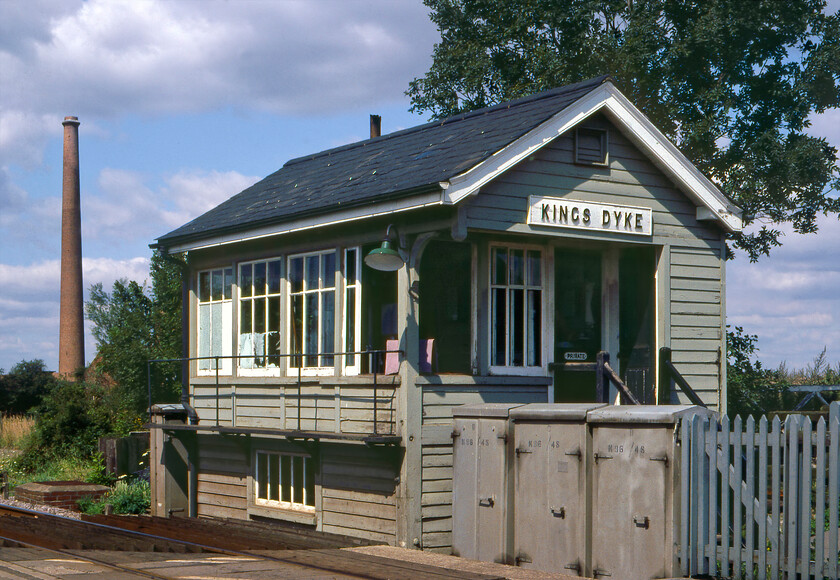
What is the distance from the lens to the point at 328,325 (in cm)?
1455

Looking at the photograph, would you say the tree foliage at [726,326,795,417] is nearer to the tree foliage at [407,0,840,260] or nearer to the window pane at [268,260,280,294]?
the tree foliage at [407,0,840,260]

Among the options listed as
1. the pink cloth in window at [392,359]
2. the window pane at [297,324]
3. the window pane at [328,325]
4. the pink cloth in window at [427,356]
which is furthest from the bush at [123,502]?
the pink cloth in window at [427,356]

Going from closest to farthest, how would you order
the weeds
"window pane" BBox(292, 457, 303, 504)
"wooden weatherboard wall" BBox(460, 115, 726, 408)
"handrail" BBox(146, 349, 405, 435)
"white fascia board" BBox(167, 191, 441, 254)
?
"white fascia board" BBox(167, 191, 441, 254), "handrail" BBox(146, 349, 405, 435), "wooden weatherboard wall" BBox(460, 115, 726, 408), "window pane" BBox(292, 457, 303, 504), the weeds

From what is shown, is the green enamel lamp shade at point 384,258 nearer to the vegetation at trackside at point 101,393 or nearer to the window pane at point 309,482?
the window pane at point 309,482

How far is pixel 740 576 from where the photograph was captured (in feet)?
30.9

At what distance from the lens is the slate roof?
43.2 feet

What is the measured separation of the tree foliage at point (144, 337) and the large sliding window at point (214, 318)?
57.5 ft

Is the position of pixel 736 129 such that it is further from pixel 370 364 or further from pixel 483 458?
pixel 483 458

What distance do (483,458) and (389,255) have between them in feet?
8.62

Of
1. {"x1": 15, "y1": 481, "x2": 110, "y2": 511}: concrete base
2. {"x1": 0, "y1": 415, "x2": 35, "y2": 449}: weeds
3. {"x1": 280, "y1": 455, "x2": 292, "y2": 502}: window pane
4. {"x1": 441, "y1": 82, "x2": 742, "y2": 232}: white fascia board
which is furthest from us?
{"x1": 0, "y1": 415, "x2": 35, "y2": 449}: weeds

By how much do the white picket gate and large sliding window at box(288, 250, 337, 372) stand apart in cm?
580

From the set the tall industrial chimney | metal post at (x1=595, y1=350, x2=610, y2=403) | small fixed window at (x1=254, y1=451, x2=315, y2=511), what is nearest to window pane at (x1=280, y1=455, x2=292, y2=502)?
small fixed window at (x1=254, y1=451, x2=315, y2=511)

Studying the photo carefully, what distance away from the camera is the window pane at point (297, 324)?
15.1m

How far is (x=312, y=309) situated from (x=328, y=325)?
0.47 metres
